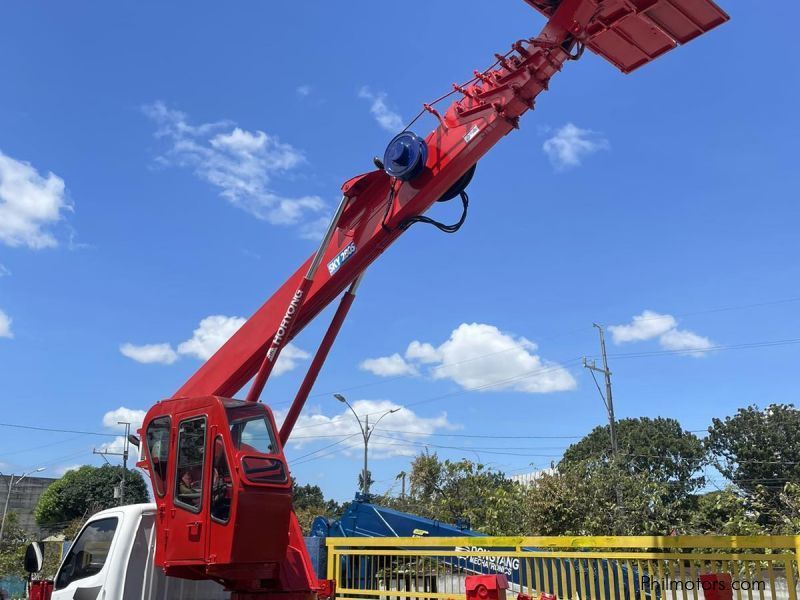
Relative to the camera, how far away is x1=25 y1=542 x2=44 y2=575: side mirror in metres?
7.57

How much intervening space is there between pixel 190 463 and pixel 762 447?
6046cm

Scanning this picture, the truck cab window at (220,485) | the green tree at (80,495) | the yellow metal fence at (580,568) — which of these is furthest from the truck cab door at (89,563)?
the green tree at (80,495)

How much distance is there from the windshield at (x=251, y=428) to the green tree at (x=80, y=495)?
6306 centimetres

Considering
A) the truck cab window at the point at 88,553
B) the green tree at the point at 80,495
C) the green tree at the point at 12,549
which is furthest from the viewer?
the green tree at the point at 80,495

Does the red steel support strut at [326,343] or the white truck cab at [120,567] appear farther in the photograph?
the red steel support strut at [326,343]

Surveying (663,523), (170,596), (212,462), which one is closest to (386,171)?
(212,462)

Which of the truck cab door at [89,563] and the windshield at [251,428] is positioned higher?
the windshield at [251,428]

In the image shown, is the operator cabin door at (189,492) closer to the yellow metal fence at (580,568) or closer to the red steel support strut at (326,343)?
the red steel support strut at (326,343)

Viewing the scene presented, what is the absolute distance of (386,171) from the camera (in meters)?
7.43

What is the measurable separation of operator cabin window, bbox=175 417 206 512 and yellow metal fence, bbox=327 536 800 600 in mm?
3383

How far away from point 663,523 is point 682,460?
3885 cm

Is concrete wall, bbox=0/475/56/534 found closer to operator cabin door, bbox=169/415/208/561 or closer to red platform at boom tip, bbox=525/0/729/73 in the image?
operator cabin door, bbox=169/415/208/561

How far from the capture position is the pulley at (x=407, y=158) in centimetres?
721

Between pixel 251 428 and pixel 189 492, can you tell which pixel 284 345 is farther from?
pixel 189 492
